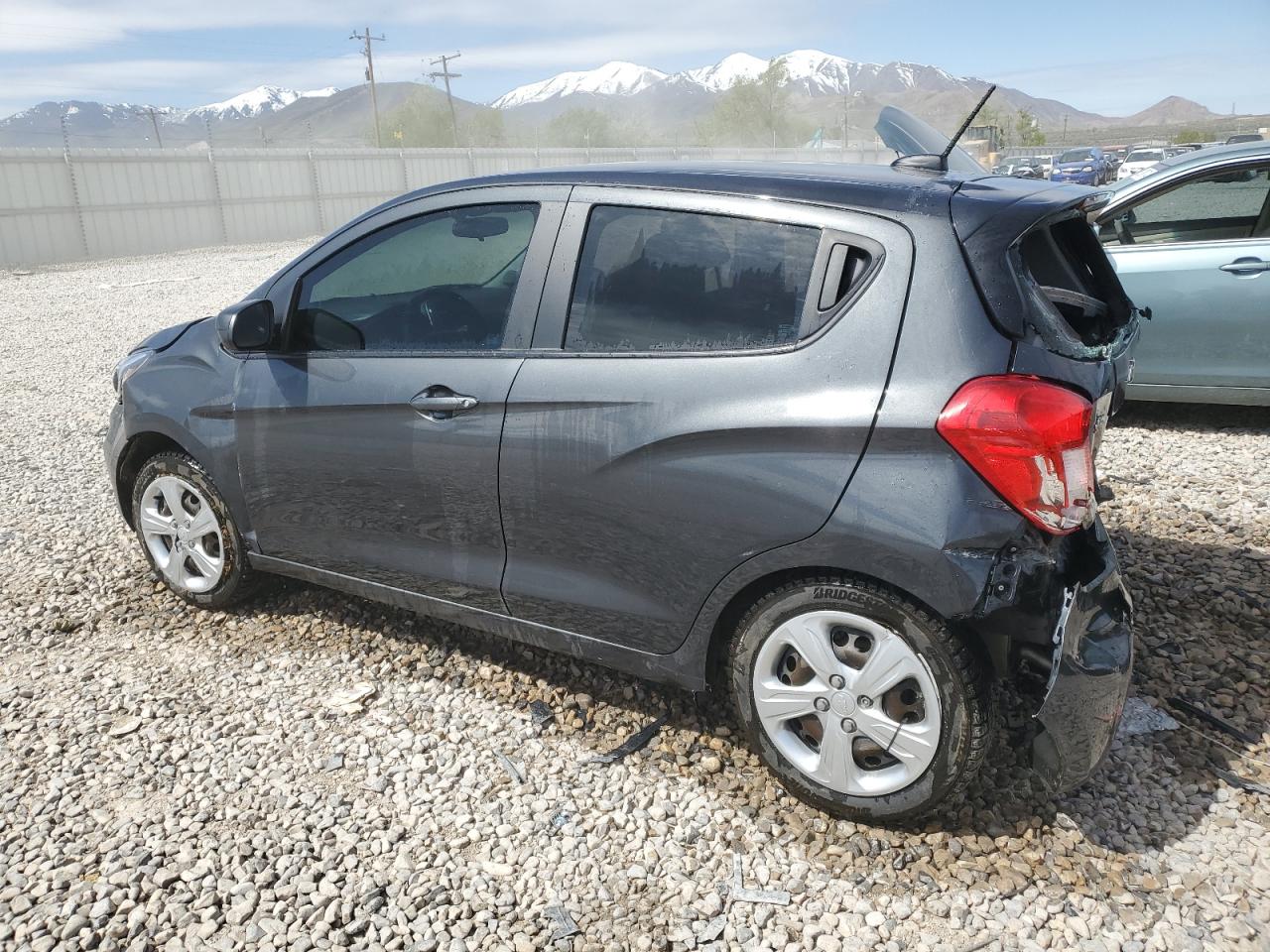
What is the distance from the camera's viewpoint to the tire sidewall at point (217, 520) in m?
3.70

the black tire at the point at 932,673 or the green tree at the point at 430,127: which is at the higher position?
the green tree at the point at 430,127

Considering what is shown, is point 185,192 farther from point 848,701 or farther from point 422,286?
point 848,701

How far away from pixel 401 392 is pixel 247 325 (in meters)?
0.70

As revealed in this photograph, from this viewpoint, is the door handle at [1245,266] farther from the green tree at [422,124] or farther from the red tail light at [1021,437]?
the green tree at [422,124]

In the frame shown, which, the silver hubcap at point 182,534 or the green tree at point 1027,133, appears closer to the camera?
the silver hubcap at point 182,534

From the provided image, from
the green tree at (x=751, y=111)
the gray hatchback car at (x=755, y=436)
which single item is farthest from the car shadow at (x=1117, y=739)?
the green tree at (x=751, y=111)

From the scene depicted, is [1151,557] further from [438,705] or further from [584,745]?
[438,705]

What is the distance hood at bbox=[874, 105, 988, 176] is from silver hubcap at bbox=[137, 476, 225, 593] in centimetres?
294

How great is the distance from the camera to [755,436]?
8.00 ft

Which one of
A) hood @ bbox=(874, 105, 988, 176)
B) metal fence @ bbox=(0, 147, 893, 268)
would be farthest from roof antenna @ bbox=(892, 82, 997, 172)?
metal fence @ bbox=(0, 147, 893, 268)

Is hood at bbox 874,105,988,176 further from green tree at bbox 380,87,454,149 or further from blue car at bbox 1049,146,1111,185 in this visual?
green tree at bbox 380,87,454,149

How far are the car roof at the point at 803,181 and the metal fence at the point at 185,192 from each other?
620 inches

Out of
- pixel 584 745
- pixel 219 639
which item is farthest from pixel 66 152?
pixel 584 745

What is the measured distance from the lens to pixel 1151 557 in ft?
13.8
